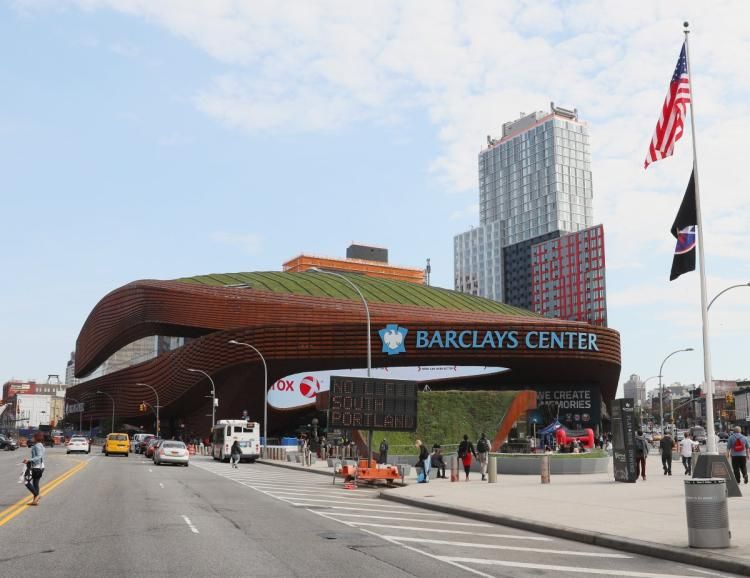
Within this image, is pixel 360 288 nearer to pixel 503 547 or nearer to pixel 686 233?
pixel 686 233

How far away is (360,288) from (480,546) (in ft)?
287

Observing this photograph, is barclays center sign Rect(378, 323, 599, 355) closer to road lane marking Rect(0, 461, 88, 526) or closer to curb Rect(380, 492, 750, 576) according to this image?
road lane marking Rect(0, 461, 88, 526)

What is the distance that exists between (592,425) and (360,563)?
73132 mm

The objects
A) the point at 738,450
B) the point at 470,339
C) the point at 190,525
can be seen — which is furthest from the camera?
the point at 470,339

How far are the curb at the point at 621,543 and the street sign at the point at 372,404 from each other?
403 inches

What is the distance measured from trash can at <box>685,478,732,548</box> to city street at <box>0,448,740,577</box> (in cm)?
80

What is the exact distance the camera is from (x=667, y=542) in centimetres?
1273

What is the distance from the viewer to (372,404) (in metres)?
30.3

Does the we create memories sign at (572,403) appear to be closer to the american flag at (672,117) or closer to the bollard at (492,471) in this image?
the bollard at (492,471)

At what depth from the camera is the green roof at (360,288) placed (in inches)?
3752

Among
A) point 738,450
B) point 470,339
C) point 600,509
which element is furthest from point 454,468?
point 470,339

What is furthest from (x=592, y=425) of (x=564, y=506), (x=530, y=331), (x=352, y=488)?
(x=564, y=506)

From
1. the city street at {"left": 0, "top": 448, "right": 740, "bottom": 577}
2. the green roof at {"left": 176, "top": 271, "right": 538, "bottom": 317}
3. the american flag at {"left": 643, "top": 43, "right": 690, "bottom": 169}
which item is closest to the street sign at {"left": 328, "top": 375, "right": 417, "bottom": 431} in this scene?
the city street at {"left": 0, "top": 448, "right": 740, "bottom": 577}

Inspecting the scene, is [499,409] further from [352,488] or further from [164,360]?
[164,360]
